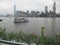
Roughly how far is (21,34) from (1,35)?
→ 0.34 m

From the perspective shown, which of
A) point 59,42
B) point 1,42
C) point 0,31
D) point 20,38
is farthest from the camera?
point 0,31

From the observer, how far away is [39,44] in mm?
2344

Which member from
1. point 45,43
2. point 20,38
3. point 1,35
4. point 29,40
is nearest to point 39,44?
point 45,43

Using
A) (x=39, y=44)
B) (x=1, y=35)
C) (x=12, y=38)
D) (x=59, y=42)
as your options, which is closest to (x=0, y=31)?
(x=1, y=35)

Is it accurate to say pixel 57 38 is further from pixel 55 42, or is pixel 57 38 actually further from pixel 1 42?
pixel 1 42

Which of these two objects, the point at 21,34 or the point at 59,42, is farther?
the point at 21,34

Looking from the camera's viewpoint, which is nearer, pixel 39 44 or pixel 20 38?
pixel 39 44

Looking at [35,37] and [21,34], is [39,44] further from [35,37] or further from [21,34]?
[21,34]

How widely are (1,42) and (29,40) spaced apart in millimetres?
408

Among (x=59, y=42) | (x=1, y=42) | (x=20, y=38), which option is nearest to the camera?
(x=59, y=42)

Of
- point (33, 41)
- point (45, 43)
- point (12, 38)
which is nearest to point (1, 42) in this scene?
point (12, 38)

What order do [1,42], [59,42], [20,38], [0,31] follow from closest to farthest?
[59,42] < [1,42] < [20,38] < [0,31]

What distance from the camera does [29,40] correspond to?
2.56m

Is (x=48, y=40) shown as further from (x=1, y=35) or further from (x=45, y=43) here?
(x=1, y=35)
